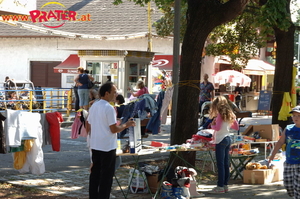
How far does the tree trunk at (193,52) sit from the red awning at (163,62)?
724 inches

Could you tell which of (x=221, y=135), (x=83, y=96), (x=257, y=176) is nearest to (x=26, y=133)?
(x=221, y=135)

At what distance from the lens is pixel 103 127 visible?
679 cm

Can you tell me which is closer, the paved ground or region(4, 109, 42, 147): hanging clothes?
region(4, 109, 42, 147): hanging clothes

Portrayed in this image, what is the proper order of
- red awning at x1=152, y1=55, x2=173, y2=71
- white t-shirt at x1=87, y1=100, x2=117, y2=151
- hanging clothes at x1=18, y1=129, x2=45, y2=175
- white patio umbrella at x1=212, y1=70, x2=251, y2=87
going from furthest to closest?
red awning at x1=152, y1=55, x2=173, y2=71 < white patio umbrella at x1=212, y1=70, x2=251, y2=87 < hanging clothes at x1=18, y1=129, x2=45, y2=175 < white t-shirt at x1=87, y1=100, x2=117, y2=151

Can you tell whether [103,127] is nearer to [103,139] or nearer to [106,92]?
[103,139]

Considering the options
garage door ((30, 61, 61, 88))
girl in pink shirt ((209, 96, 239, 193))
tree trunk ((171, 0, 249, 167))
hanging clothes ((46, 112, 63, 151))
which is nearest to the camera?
girl in pink shirt ((209, 96, 239, 193))

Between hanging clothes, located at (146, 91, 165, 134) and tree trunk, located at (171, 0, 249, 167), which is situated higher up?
tree trunk, located at (171, 0, 249, 167)

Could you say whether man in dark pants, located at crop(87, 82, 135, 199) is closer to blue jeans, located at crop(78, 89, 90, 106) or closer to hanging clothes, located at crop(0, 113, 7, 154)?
hanging clothes, located at crop(0, 113, 7, 154)

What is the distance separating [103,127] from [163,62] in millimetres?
22407

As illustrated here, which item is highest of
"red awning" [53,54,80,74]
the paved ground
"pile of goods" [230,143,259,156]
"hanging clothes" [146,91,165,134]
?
"red awning" [53,54,80,74]

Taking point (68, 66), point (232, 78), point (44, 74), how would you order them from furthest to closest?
point (44, 74), point (68, 66), point (232, 78)

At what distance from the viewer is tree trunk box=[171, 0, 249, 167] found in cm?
977

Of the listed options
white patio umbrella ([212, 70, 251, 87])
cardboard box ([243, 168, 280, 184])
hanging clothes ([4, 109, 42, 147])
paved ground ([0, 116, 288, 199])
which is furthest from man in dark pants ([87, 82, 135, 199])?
white patio umbrella ([212, 70, 251, 87])

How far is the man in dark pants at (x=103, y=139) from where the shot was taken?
6.79 metres
